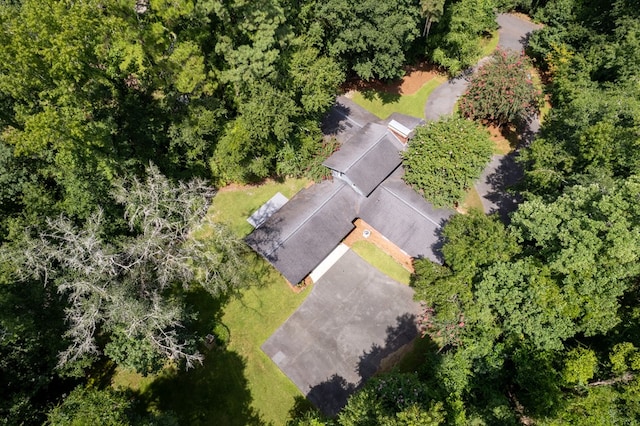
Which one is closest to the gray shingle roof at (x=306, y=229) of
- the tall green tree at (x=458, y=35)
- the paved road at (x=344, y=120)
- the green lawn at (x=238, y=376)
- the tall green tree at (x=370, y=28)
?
the green lawn at (x=238, y=376)

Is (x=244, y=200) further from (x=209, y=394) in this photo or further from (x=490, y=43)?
(x=490, y=43)

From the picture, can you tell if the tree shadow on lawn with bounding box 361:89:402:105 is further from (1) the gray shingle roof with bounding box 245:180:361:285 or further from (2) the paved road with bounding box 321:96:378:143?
(1) the gray shingle roof with bounding box 245:180:361:285

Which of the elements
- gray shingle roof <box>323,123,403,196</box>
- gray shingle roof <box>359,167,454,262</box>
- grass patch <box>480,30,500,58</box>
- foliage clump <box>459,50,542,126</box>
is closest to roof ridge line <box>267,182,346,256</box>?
gray shingle roof <box>323,123,403,196</box>

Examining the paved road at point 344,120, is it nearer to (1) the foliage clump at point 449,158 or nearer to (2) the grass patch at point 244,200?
(2) the grass patch at point 244,200

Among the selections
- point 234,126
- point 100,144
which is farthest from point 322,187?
point 100,144

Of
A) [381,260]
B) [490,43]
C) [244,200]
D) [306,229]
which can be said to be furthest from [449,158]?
[490,43]

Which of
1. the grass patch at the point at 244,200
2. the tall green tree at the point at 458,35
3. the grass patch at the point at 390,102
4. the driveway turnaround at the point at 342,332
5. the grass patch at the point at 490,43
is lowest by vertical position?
the driveway turnaround at the point at 342,332
